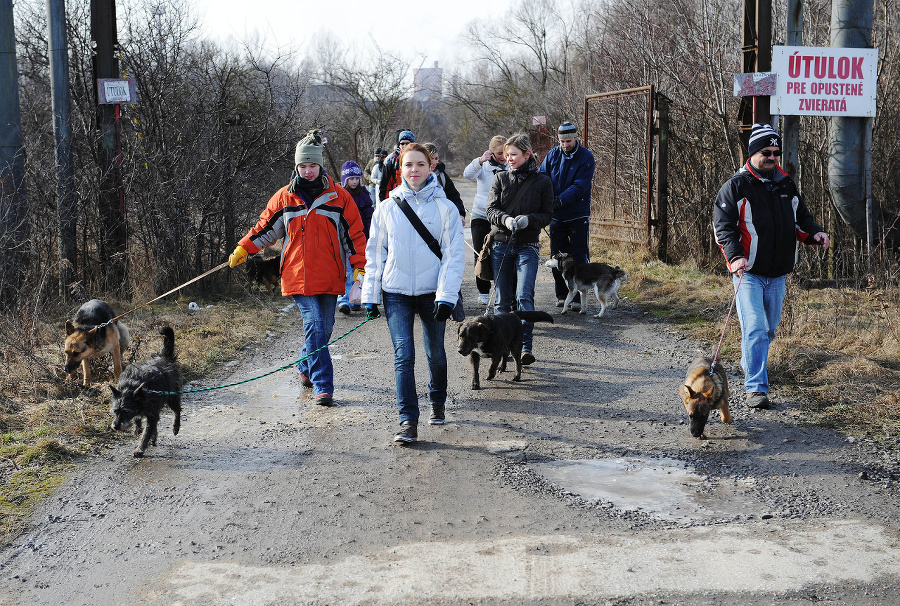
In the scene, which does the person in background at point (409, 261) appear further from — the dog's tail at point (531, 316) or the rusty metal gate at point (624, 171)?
the rusty metal gate at point (624, 171)

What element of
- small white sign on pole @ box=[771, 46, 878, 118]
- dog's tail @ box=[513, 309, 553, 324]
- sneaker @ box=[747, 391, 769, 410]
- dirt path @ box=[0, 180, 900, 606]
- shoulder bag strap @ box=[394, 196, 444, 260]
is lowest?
dirt path @ box=[0, 180, 900, 606]

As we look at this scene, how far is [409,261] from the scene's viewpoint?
18.5ft

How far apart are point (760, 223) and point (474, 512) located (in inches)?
129

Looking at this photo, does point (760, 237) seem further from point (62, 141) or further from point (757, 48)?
point (62, 141)

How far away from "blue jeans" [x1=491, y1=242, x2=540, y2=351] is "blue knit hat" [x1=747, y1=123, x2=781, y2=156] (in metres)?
2.23

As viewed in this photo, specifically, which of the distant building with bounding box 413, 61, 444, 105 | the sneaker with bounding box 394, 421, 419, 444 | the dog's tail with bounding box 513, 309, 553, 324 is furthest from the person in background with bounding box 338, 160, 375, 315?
the distant building with bounding box 413, 61, 444, 105

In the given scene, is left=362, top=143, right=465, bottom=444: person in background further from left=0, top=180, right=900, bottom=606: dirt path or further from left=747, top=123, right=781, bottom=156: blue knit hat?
left=747, top=123, right=781, bottom=156: blue knit hat

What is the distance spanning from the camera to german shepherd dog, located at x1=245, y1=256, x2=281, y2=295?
11766 millimetres

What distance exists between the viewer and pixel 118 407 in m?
5.50

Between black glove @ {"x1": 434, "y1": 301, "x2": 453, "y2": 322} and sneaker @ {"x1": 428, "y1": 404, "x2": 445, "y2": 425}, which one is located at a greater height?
black glove @ {"x1": 434, "y1": 301, "x2": 453, "y2": 322}

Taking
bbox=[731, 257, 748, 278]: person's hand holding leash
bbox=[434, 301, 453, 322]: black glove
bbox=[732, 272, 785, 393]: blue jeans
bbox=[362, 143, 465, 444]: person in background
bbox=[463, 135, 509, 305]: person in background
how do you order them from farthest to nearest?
bbox=[463, 135, 509, 305]: person in background < bbox=[732, 272, 785, 393]: blue jeans < bbox=[731, 257, 748, 278]: person's hand holding leash < bbox=[362, 143, 465, 444]: person in background < bbox=[434, 301, 453, 322]: black glove

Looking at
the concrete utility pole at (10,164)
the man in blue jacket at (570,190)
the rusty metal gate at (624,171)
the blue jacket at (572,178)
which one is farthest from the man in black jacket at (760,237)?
the concrete utility pole at (10,164)

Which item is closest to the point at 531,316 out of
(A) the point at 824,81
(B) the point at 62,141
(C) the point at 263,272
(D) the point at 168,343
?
(D) the point at 168,343

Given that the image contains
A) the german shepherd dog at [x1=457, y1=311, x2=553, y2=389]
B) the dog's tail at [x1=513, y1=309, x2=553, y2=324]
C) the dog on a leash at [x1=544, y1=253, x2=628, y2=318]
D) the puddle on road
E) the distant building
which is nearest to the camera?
the puddle on road
